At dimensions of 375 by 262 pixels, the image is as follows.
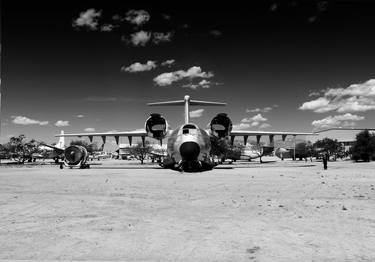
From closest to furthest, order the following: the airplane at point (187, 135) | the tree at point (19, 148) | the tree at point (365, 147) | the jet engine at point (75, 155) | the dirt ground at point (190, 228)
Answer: the dirt ground at point (190, 228) < the airplane at point (187, 135) < the jet engine at point (75, 155) < the tree at point (365, 147) < the tree at point (19, 148)

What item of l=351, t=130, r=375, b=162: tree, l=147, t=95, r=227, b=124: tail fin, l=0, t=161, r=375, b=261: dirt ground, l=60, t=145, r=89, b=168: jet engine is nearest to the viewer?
l=0, t=161, r=375, b=261: dirt ground

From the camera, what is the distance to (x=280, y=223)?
283 inches

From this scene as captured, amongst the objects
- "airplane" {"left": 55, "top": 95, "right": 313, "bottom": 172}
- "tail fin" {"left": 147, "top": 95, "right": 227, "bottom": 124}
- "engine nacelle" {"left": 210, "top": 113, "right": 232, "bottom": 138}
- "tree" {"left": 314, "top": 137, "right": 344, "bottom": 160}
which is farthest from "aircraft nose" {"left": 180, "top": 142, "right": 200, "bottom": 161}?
"tree" {"left": 314, "top": 137, "right": 344, "bottom": 160}

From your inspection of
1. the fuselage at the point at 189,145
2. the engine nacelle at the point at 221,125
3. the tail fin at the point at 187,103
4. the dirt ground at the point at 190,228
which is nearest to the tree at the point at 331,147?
the tail fin at the point at 187,103

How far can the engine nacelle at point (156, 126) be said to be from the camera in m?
31.0

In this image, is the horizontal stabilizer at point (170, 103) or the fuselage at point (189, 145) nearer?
the fuselage at point (189, 145)

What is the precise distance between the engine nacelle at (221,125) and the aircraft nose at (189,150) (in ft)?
24.0

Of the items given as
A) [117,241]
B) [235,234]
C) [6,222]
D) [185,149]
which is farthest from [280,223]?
[185,149]

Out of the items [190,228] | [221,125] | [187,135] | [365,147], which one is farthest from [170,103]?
[365,147]

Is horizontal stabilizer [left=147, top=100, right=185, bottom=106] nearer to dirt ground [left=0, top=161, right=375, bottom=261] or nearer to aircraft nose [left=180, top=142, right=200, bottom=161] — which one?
aircraft nose [left=180, top=142, right=200, bottom=161]

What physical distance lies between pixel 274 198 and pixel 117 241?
6809mm

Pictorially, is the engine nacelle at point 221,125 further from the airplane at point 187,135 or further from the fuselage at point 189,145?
the fuselage at point 189,145

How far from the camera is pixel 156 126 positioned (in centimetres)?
3141

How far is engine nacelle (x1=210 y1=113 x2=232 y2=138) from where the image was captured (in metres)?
30.9
